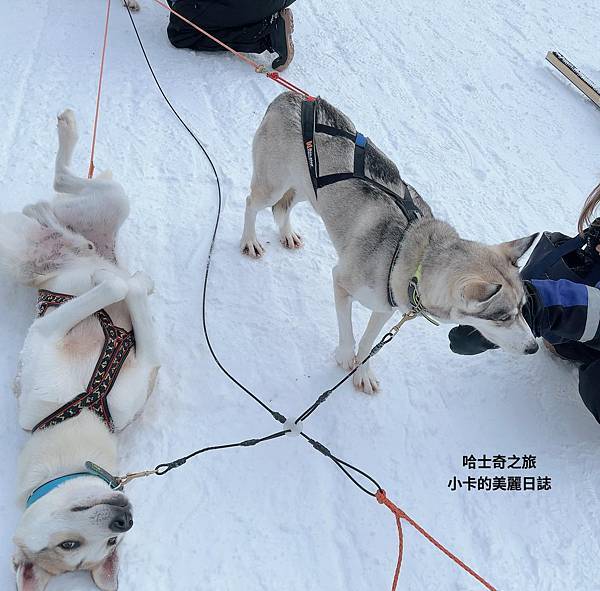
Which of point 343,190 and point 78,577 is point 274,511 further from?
point 343,190

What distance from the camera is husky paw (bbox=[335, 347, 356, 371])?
9.56ft

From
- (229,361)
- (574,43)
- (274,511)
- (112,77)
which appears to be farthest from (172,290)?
(574,43)

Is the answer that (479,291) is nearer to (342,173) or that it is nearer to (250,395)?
(342,173)

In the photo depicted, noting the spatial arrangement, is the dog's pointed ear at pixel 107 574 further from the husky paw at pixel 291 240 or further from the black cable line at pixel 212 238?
the husky paw at pixel 291 240

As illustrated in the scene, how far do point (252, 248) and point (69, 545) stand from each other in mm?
1953

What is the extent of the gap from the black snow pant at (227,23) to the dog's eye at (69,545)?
4.20 metres

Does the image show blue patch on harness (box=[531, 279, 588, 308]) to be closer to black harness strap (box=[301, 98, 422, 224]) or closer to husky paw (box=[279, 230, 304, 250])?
black harness strap (box=[301, 98, 422, 224])

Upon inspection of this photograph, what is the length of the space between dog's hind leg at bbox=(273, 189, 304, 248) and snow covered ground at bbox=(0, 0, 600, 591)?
→ 0.08m

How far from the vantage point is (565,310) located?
8.04ft

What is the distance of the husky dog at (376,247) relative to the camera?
2283mm

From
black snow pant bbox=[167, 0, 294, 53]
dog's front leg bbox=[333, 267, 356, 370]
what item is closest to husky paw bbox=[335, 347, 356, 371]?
dog's front leg bbox=[333, 267, 356, 370]

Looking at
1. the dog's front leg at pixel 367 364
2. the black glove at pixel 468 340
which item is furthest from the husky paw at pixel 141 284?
the black glove at pixel 468 340

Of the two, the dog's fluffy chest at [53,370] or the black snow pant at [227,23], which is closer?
the dog's fluffy chest at [53,370]

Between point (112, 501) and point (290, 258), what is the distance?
1.88 metres
